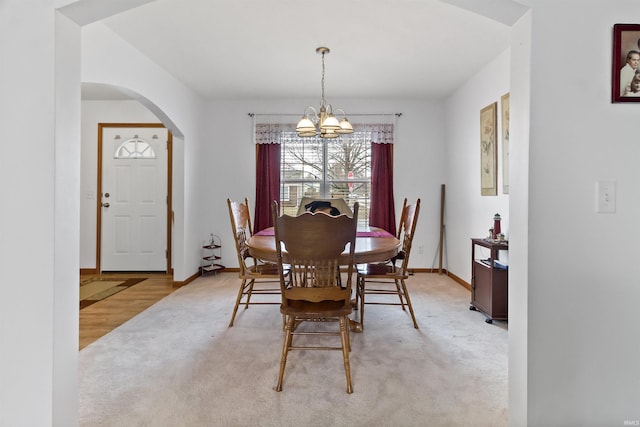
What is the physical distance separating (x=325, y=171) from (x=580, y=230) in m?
3.83

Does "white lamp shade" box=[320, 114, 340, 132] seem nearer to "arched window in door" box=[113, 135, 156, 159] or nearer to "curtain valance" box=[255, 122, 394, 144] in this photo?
"curtain valance" box=[255, 122, 394, 144]

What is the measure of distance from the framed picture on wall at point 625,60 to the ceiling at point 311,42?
1.42 meters

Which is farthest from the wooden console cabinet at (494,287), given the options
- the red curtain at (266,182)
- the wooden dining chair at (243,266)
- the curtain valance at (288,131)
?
the red curtain at (266,182)

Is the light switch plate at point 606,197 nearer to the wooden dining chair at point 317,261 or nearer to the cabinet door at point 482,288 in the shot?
the wooden dining chair at point 317,261

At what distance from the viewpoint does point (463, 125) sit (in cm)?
417

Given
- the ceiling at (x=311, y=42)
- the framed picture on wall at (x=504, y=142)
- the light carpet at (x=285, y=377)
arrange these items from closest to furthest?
1. the light carpet at (x=285, y=377)
2. the ceiling at (x=311, y=42)
3. the framed picture on wall at (x=504, y=142)

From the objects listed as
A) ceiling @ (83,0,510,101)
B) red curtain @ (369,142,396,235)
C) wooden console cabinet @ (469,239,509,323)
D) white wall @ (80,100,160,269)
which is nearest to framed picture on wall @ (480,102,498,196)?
ceiling @ (83,0,510,101)

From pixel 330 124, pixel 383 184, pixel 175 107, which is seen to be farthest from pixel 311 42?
pixel 383 184

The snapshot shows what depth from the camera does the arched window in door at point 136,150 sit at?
15.5ft

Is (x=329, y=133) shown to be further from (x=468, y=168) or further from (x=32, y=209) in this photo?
(x=32, y=209)

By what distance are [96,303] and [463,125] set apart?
4.56 metres

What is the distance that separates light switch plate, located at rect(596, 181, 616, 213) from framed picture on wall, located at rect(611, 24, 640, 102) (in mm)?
292

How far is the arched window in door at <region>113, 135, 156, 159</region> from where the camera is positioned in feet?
15.5

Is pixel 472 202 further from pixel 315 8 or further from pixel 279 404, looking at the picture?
pixel 279 404
